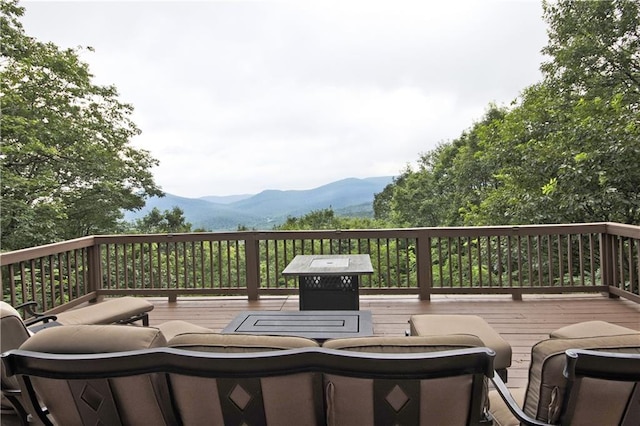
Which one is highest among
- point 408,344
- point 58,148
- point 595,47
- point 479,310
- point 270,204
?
point 595,47

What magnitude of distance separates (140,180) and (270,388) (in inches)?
433

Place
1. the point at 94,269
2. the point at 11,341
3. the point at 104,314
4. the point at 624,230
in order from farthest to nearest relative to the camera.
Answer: the point at 94,269
the point at 624,230
the point at 104,314
the point at 11,341

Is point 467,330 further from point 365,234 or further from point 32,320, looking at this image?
point 32,320

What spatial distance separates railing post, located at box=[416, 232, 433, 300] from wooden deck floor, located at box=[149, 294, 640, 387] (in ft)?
Result: 0.49

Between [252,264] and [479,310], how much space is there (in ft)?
8.96

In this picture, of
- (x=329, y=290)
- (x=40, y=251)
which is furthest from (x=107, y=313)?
(x=329, y=290)

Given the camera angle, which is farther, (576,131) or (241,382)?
(576,131)

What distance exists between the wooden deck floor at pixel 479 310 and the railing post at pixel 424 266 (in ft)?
0.49

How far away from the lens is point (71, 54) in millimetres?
9688

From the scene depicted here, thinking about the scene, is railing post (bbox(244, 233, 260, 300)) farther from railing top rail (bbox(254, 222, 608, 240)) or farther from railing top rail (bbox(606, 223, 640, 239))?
railing top rail (bbox(606, 223, 640, 239))

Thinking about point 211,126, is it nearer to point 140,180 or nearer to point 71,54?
point 140,180

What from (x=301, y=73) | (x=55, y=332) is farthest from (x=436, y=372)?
(x=301, y=73)

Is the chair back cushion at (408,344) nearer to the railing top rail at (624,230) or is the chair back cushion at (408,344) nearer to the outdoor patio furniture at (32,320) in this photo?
the outdoor patio furniture at (32,320)

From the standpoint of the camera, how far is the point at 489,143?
9305 mm
